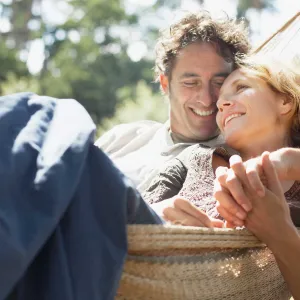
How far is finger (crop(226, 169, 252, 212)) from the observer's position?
121 cm

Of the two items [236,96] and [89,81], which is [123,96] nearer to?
[89,81]

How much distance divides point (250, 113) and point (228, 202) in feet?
1.68

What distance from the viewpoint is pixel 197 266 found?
1200 mm

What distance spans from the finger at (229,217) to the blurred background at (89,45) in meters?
12.2

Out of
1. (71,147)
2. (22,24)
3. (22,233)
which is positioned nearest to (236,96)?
(71,147)

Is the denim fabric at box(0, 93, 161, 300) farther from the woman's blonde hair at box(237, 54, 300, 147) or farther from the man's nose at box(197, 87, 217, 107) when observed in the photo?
the man's nose at box(197, 87, 217, 107)

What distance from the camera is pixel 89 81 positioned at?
14914 mm

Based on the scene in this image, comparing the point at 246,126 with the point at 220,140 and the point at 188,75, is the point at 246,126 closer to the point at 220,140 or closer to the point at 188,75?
the point at 220,140

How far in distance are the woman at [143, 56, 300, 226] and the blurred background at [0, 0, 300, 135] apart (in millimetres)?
11683

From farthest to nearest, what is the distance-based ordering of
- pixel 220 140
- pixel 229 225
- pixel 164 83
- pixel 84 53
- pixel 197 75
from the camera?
pixel 84 53 → pixel 164 83 → pixel 197 75 → pixel 220 140 → pixel 229 225

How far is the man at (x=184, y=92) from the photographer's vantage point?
7.06 feet

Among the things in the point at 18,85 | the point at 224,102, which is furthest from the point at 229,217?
the point at 18,85

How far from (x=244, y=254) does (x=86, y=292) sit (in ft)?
1.57

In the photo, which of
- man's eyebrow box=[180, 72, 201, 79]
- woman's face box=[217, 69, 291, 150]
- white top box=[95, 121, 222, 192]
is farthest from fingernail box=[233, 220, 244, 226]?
man's eyebrow box=[180, 72, 201, 79]
